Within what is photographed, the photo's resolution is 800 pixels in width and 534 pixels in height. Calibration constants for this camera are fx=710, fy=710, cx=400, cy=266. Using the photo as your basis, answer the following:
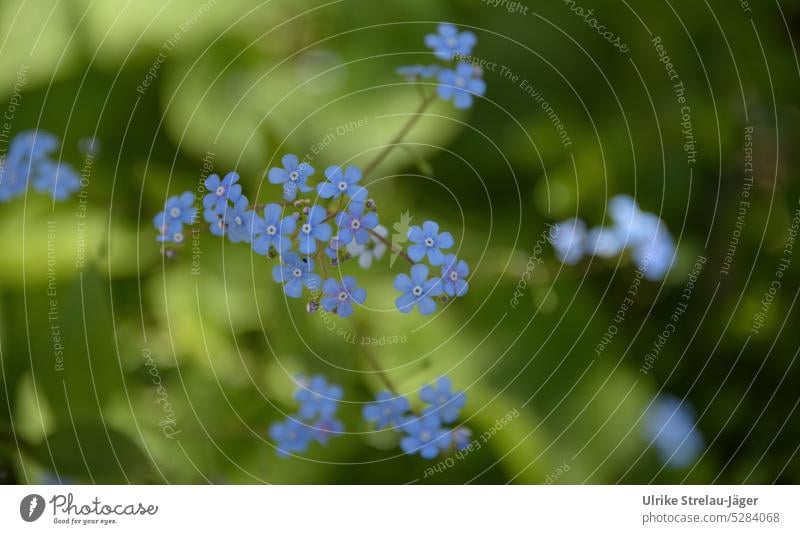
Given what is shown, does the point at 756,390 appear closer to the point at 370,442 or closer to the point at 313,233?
the point at 370,442

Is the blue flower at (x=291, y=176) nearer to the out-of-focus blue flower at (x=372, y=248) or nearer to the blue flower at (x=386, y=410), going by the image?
the out-of-focus blue flower at (x=372, y=248)

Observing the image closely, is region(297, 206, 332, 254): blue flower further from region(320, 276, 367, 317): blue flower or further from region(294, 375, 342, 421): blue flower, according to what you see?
region(294, 375, 342, 421): blue flower

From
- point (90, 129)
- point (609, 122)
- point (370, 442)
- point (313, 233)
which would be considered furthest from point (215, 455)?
point (609, 122)

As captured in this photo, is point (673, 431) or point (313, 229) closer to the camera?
point (313, 229)

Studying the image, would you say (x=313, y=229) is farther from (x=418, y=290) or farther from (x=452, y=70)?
(x=452, y=70)

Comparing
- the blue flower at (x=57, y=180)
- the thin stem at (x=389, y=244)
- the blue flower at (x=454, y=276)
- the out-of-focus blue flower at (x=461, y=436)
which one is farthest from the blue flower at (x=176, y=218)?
the out-of-focus blue flower at (x=461, y=436)

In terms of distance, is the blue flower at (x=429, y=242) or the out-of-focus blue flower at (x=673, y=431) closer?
the blue flower at (x=429, y=242)
